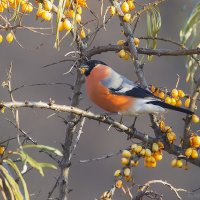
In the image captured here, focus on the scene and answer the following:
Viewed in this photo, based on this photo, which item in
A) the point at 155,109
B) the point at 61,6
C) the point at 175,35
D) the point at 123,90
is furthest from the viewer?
the point at 175,35

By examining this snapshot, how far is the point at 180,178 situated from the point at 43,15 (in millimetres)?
6161

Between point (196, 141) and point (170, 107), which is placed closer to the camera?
point (196, 141)

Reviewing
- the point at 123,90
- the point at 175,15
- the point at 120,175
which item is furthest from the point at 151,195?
the point at 175,15

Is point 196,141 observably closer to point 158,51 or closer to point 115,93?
point 158,51

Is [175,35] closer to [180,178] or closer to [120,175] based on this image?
[180,178]

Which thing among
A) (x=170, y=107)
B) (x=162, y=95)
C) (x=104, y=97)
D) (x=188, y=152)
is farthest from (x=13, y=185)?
(x=104, y=97)

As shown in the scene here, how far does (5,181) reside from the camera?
5.85 feet

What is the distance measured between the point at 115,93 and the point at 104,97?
0.07 meters

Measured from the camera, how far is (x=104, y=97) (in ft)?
10.2

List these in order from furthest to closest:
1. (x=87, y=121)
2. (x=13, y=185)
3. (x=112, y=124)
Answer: (x=87, y=121), (x=112, y=124), (x=13, y=185)

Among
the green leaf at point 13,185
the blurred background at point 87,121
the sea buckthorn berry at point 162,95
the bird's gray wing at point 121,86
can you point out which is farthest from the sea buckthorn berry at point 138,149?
the blurred background at point 87,121

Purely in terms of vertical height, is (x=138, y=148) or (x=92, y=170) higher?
(x=138, y=148)

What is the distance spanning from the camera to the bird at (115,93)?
2.99m

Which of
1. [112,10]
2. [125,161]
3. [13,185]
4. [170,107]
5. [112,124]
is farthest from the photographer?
[170,107]
